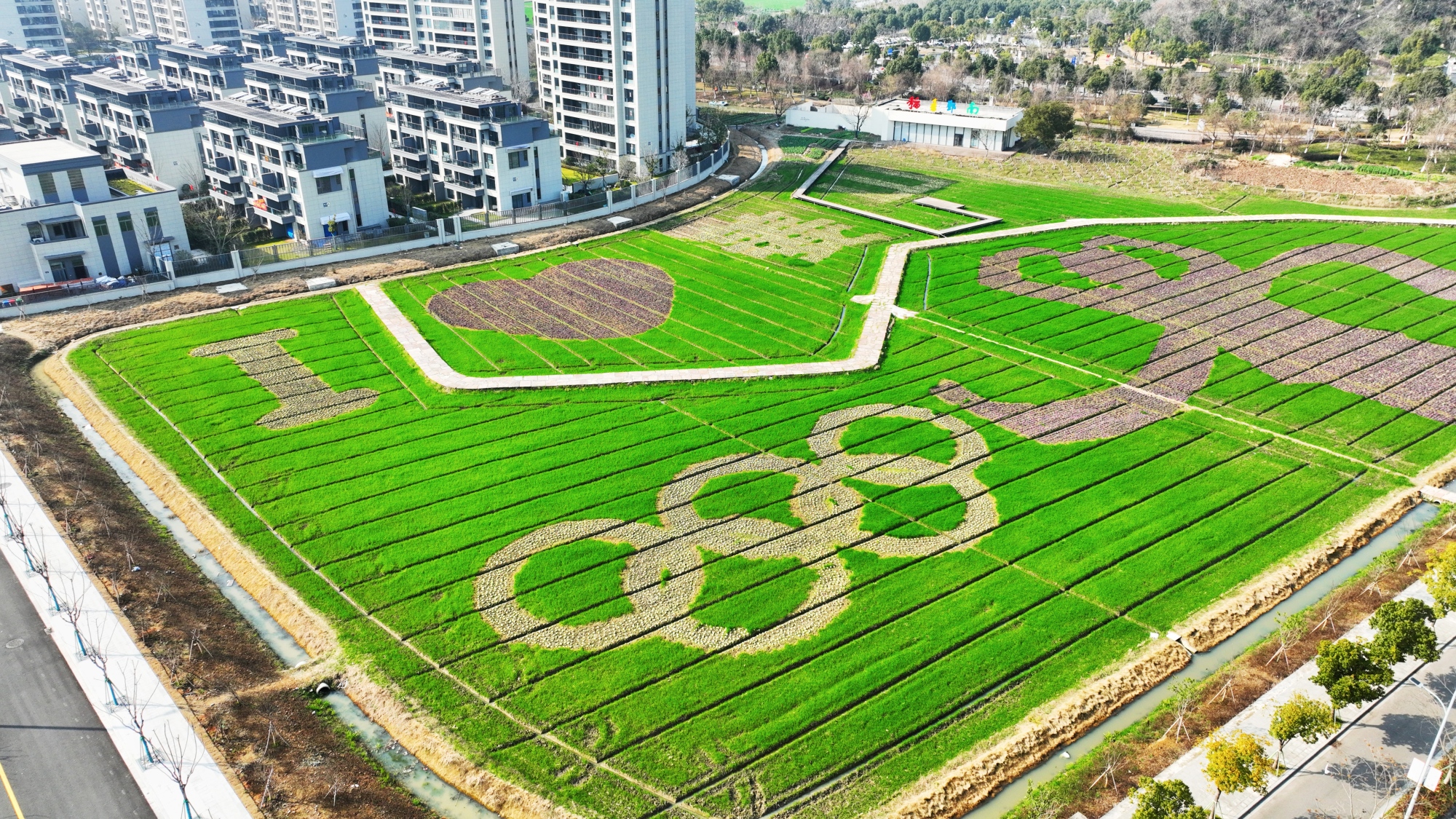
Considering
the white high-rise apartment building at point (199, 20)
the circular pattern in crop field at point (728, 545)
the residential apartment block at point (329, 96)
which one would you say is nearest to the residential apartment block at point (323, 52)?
the residential apartment block at point (329, 96)

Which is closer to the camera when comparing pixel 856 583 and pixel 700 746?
pixel 700 746

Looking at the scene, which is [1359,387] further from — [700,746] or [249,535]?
[249,535]

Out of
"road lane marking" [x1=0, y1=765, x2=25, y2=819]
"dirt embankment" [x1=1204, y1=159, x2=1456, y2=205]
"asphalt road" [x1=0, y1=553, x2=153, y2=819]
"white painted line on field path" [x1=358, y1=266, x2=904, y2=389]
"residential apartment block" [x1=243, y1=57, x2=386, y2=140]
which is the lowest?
"road lane marking" [x1=0, y1=765, x2=25, y2=819]

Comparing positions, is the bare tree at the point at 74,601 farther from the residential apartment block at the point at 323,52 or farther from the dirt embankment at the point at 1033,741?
the residential apartment block at the point at 323,52

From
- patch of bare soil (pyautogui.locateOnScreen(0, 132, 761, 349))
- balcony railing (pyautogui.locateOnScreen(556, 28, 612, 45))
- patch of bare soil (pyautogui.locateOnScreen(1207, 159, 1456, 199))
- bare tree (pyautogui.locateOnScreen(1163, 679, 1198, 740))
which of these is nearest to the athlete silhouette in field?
bare tree (pyautogui.locateOnScreen(1163, 679, 1198, 740))

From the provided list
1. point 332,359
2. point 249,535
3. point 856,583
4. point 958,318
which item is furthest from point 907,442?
point 332,359

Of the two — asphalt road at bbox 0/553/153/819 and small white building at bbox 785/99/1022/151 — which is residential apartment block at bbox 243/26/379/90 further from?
asphalt road at bbox 0/553/153/819
